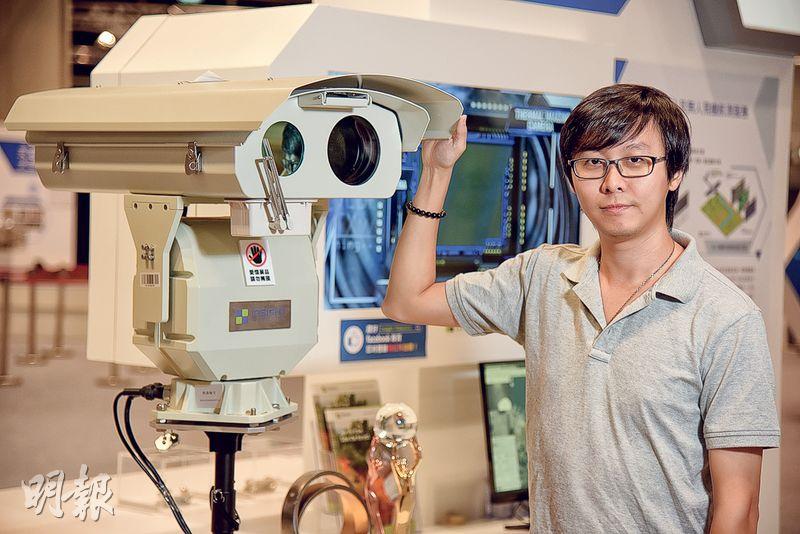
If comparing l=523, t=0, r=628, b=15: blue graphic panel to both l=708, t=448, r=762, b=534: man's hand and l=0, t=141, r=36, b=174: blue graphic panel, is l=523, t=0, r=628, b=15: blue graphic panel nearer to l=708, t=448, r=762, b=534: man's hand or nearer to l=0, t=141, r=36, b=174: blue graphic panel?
l=708, t=448, r=762, b=534: man's hand

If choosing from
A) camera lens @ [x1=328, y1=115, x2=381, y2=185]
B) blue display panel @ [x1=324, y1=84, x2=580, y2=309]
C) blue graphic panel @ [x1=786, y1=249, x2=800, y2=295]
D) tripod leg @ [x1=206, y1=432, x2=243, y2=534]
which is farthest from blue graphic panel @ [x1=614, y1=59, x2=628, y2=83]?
blue graphic panel @ [x1=786, y1=249, x2=800, y2=295]

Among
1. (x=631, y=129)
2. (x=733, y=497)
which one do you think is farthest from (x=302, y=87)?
(x=733, y=497)

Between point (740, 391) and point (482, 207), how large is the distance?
1078 millimetres

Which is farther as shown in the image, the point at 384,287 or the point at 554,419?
the point at 384,287

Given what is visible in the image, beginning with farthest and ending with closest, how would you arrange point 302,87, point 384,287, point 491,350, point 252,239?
point 491,350 < point 384,287 < point 252,239 < point 302,87

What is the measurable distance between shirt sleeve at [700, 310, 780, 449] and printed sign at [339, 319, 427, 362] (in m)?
0.91

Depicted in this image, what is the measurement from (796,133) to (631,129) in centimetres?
819

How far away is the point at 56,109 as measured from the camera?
1.80 meters

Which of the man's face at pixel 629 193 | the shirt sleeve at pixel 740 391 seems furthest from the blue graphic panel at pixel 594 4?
the shirt sleeve at pixel 740 391

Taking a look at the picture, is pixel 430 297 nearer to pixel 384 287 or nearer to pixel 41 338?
pixel 384 287

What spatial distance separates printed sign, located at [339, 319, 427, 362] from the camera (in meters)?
2.49

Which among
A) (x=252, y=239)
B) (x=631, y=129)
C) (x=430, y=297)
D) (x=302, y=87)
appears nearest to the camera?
(x=302, y=87)

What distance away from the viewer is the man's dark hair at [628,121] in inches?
74.1

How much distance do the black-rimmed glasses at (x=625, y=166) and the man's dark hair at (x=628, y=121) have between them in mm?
26
